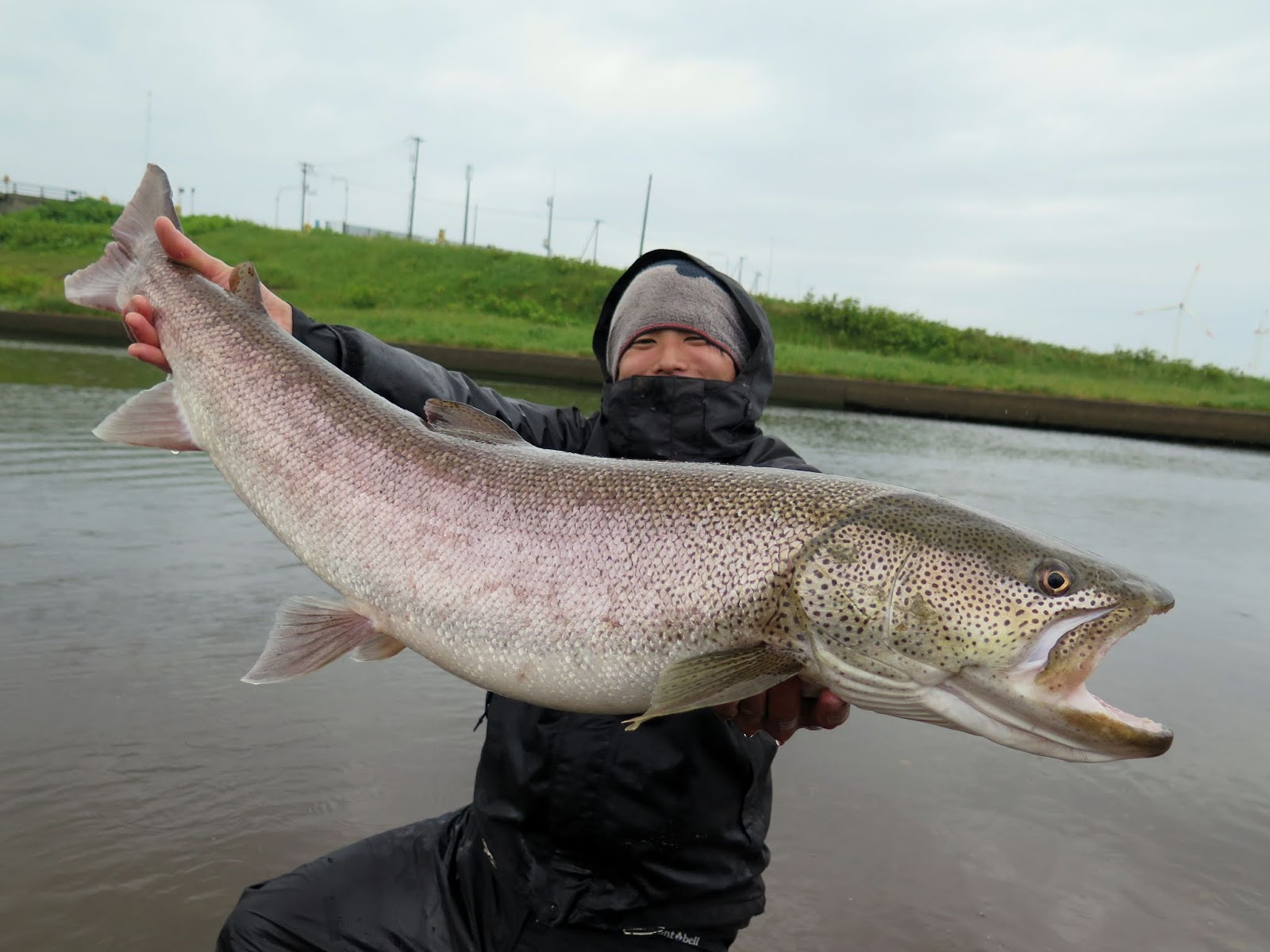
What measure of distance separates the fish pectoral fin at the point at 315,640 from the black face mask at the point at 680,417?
106 centimetres

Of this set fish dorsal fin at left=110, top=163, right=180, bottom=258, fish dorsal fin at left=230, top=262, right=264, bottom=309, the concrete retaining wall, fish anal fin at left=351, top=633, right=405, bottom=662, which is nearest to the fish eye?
fish anal fin at left=351, top=633, right=405, bottom=662

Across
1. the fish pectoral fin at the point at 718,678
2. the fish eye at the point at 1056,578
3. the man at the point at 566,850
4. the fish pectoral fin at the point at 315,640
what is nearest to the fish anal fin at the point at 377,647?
the fish pectoral fin at the point at 315,640

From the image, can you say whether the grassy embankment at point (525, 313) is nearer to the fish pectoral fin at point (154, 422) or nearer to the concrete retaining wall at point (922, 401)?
the concrete retaining wall at point (922, 401)

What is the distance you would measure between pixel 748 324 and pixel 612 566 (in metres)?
1.56

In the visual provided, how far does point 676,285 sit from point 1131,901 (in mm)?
2725

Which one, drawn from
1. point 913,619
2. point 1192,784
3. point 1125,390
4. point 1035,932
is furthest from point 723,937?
point 1125,390

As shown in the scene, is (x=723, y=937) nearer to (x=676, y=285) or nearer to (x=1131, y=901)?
(x=1131, y=901)

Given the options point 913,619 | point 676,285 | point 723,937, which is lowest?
point 723,937

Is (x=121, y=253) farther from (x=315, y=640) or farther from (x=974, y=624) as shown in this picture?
(x=974, y=624)

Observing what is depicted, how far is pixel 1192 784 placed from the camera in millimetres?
4285

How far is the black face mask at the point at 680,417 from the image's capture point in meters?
2.97

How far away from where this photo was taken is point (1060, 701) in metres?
1.80

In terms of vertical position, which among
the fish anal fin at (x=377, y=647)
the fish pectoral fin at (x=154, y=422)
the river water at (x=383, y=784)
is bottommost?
the river water at (x=383, y=784)

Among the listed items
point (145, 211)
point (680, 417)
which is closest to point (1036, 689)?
point (680, 417)
